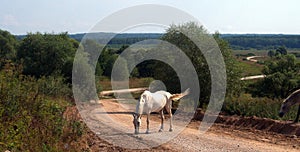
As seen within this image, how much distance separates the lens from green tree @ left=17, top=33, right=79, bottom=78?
4191 centimetres

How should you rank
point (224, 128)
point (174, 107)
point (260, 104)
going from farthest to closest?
point (174, 107)
point (260, 104)
point (224, 128)

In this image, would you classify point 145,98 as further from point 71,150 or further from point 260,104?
point 260,104

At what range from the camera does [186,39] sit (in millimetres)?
26078

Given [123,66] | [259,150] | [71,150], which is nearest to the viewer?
[71,150]

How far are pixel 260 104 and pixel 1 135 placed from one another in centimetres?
1650

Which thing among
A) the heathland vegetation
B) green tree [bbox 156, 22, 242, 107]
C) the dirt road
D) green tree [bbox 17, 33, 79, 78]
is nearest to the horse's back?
the dirt road

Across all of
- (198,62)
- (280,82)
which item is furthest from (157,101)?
(280,82)

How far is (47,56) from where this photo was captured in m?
43.0

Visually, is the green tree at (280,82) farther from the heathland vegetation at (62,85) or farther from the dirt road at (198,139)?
the dirt road at (198,139)

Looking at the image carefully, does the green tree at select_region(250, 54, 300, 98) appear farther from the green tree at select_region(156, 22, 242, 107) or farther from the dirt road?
the dirt road

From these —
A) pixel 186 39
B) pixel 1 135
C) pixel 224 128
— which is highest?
pixel 186 39

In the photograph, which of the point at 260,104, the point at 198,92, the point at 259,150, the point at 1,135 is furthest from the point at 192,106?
the point at 1,135

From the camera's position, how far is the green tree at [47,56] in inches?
1650

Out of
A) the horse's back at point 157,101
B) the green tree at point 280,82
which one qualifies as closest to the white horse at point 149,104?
the horse's back at point 157,101
